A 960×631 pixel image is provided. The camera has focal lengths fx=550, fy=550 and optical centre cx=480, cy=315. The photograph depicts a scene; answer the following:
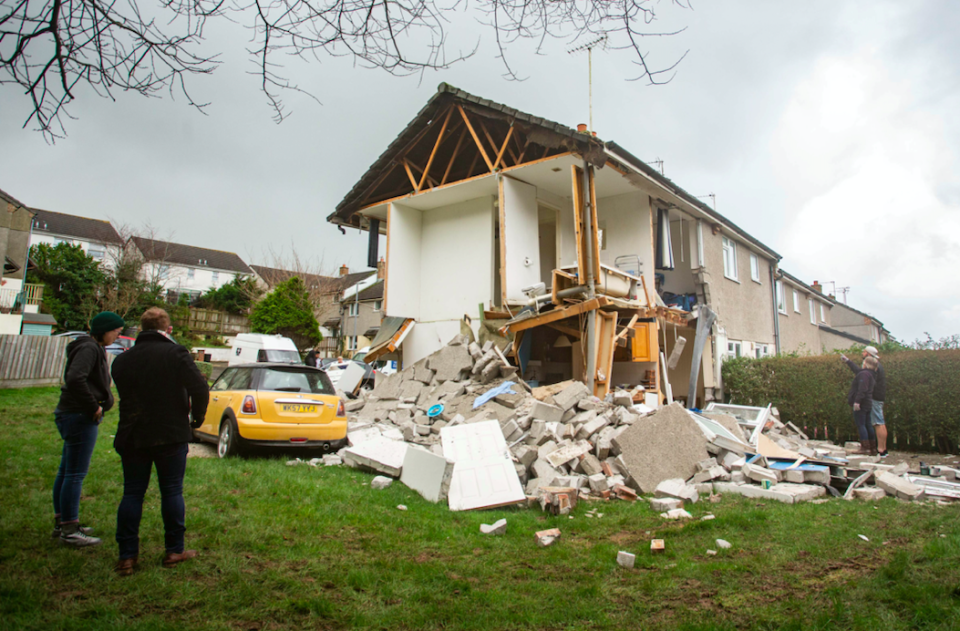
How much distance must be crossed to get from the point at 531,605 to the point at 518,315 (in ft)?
29.4

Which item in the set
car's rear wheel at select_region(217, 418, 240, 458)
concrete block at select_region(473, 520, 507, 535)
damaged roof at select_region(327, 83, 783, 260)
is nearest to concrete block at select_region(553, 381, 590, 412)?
concrete block at select_region(473, 520, 507, 535)

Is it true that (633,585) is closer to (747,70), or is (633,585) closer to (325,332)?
(747,70)

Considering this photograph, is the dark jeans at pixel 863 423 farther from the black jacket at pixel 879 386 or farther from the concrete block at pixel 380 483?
the concrete block at pixel 380 483

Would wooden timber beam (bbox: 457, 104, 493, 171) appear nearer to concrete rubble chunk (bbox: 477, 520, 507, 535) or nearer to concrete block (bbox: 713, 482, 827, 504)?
concrete block (bbox: 713, 482, 827, 504)

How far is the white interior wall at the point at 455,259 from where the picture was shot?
1378 cm

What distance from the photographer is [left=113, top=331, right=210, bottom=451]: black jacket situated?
11.5ft

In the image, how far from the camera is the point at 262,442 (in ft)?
24.8

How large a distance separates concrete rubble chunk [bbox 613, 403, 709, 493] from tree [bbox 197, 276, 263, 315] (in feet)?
114

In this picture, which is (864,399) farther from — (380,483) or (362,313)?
(362,313)

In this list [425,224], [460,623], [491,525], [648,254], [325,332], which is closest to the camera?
[460,623]

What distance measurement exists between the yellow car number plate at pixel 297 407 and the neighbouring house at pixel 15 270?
22865 mm

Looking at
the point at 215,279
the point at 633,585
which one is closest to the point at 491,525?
the point at 633,585

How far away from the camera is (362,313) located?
39000 millimetres

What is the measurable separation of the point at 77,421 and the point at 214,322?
37.1 metres
